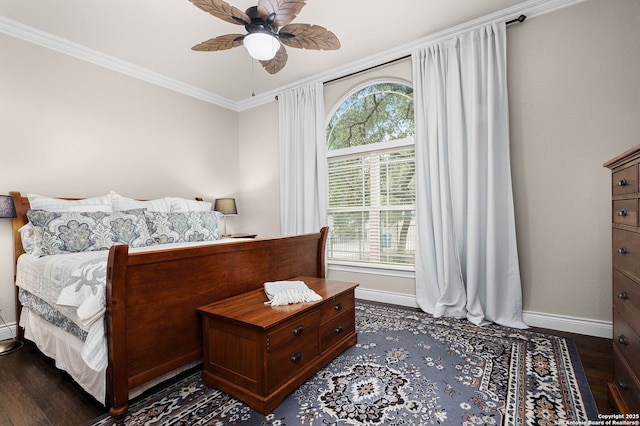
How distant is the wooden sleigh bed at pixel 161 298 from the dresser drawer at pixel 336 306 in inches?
21.8

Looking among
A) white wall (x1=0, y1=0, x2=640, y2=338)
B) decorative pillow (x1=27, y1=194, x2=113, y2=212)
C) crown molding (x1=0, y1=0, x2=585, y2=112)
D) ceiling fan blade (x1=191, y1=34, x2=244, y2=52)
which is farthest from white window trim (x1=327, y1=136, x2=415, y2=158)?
decorative pillow (x1=27, y1=194, x2=113, y2=212)

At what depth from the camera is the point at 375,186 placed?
11.9ft

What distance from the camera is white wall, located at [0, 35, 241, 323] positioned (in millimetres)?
2705

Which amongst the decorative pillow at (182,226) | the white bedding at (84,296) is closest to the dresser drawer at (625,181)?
the white bedding at (84,296)

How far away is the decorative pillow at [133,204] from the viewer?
9.93 ft

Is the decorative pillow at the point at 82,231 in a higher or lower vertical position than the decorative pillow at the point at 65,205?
lower

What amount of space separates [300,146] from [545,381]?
129 inches

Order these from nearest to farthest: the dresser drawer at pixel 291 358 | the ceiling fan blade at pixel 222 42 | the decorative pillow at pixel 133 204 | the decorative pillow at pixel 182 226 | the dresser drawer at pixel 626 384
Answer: the dresser drawer at pixel 626 384 < the dresser drawer at pixel 291 358 < the ceiling fan blade at pixel 222 42 < the decorative pillow at pixel 182 226 < the decorative pillow at pixel 133 204

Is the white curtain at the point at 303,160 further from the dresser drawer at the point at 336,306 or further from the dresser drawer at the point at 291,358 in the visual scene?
the dresser drawer at the point at 291,358

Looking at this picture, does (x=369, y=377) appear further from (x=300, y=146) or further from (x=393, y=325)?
(x=300, y=146)

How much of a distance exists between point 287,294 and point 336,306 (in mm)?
403

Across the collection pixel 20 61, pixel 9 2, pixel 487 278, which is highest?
pixel 9 2

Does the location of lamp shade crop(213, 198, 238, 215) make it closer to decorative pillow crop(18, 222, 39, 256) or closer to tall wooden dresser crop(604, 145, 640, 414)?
decorative pillow crop(18, 222, 39, 256)

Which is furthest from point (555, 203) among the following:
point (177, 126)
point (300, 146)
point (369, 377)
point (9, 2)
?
point (9, 2)
